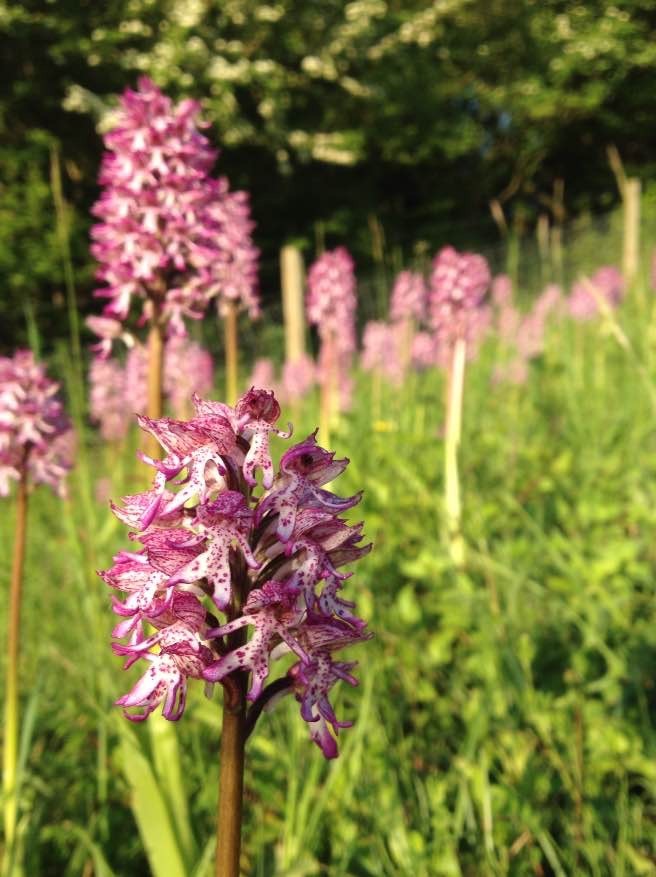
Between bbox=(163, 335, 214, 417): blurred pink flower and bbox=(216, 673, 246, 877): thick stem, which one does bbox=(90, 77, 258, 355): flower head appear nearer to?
bbox=(216, 673, 246, 877): thick stem

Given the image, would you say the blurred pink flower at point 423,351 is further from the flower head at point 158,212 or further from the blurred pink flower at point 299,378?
the flower head at point 158,212

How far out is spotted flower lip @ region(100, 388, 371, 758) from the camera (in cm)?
85

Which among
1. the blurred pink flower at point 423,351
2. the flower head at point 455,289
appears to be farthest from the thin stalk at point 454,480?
the blurred pink flower at point 423,351

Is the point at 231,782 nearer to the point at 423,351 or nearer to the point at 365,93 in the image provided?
the point at 423,351

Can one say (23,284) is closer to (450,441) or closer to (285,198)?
(285,198)

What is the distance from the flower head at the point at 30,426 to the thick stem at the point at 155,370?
24 centimetres

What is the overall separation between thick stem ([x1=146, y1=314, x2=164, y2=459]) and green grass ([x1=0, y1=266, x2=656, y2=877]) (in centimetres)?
22

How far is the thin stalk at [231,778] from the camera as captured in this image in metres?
0.86

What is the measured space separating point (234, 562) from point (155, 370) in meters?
1.08

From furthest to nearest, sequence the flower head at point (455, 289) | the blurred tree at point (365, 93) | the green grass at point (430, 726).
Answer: the blurred tree at point (365, 93)
the flower head at point (455, 289)
the green grass at point (430, 726)

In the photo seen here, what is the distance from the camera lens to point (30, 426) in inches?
73.9

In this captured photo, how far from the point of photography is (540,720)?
1851 mm

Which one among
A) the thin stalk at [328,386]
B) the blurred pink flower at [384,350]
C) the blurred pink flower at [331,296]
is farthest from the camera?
the blurred pink flower at [384,350]

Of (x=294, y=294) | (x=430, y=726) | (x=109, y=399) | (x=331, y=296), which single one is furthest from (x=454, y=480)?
(x=294, y=294)
